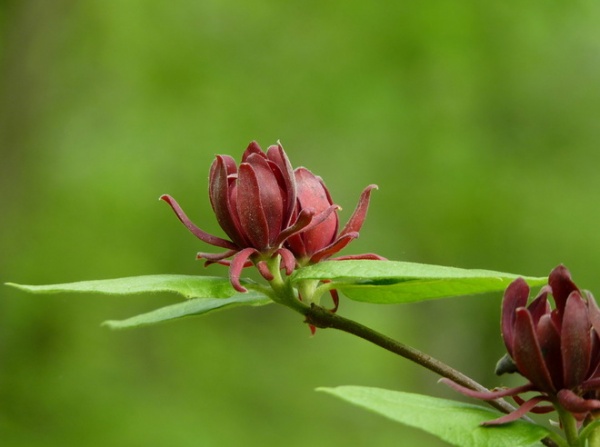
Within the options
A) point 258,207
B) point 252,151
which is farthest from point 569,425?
point 252,151

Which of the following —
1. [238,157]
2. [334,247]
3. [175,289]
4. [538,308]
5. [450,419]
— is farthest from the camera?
[238,157]

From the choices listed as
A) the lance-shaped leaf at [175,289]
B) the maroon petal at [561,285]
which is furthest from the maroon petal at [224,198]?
the maroon petal at [561,285]

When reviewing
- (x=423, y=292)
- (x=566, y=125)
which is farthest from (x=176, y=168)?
(x=423, y=292)

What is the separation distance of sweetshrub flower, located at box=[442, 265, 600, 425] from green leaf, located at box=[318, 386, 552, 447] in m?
0.03

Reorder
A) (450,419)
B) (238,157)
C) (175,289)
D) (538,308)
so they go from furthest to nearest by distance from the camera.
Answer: (238,157) → (175,289) → (538,308) → (450,419)

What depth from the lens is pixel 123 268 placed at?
765 centimetres

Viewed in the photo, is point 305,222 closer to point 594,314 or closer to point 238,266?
point 238,266

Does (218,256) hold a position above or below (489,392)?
above

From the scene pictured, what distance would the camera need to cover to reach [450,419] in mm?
1473

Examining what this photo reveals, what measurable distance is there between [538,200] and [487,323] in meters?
Result: 1.97

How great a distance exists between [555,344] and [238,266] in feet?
2.04

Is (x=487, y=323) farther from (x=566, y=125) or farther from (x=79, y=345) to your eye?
(x=79, y=345)

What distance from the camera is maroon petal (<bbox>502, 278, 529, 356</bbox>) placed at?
1.52 m

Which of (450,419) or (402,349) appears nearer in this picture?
(450,419)
